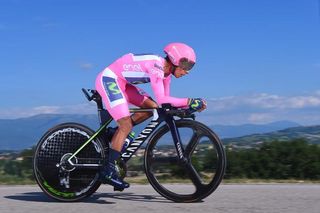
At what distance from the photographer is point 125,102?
6.36 m

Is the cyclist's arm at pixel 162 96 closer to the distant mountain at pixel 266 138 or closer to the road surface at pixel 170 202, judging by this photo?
the road surface at pixel 170 202

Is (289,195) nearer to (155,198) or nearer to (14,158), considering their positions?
(155,198)

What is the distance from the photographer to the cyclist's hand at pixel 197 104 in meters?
6.18

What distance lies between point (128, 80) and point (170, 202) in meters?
1.53

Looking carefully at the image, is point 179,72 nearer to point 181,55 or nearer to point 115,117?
point 181,55

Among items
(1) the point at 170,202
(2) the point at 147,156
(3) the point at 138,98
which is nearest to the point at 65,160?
(2) the point at 147,156

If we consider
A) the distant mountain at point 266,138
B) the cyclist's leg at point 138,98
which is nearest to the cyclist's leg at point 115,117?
the cyclist's leg at point 138,98

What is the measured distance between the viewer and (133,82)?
6.41 meters

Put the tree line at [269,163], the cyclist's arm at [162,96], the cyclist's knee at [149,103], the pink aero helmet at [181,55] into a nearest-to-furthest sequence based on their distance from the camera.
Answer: the cyclist's arm at [162,96], the pink aero helmet at [181,55], the cyclist's knee at [149,103], the tree line at [269,163]

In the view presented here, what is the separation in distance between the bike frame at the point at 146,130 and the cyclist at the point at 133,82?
4.3 inches

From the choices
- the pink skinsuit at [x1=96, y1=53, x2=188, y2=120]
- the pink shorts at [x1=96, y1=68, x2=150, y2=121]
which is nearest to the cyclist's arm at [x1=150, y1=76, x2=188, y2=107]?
the pink skinsuit at [x1=96, y1=53, x2=188, y2=120]

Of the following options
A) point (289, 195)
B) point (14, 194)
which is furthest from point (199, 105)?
point (14, 194)

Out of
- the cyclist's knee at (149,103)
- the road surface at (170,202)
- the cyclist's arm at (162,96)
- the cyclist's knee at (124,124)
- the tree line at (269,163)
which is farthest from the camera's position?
the tree line at (269,163)

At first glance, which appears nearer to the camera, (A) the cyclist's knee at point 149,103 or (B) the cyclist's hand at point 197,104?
(B) the cyclist's hand at point 197,104
